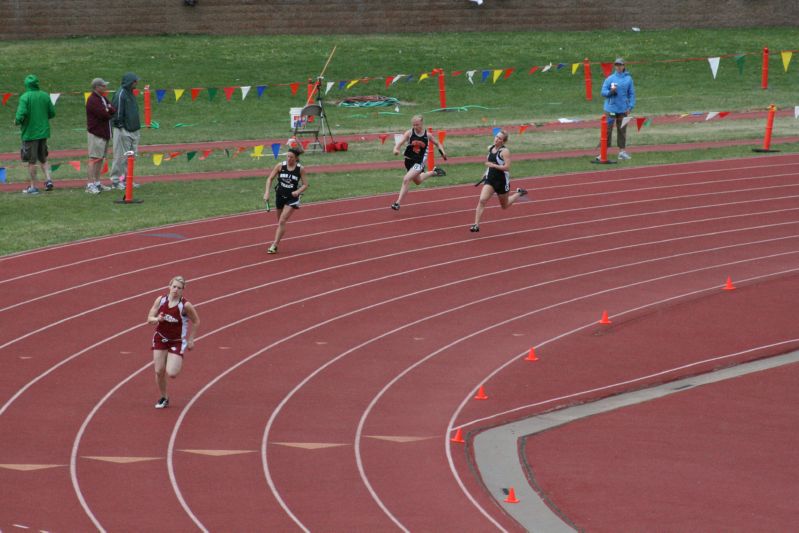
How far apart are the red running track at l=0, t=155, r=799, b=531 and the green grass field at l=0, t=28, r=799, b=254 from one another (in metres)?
2.13

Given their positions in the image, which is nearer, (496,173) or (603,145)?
(496,173)

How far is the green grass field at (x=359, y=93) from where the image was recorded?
22547 mm

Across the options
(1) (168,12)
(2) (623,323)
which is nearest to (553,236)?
(2) (623,323)

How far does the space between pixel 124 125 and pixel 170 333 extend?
10406 millimetres

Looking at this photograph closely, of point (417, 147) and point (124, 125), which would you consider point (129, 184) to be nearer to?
point (124, 125)

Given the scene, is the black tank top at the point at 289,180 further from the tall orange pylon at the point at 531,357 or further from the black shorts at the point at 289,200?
the tall orange pylon at the point at 531,357

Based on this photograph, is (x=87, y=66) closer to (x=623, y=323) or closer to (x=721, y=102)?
(x=721, y=102)

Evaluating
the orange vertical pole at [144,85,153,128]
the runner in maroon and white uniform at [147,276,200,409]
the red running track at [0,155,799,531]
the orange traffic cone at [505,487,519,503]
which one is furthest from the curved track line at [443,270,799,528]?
the orange vertical pole at [144,85,153,128]

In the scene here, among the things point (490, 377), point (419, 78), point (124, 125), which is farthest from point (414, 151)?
point (419, 78)

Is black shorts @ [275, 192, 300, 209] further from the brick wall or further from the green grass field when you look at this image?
the brick wall

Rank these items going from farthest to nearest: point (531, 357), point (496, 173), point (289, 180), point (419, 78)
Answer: point (419, 78) < point (496, 173) < point (289, 180) < point (531, 357)

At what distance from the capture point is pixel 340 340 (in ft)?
48.9

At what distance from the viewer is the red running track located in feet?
34.1

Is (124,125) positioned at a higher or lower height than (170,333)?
higher
